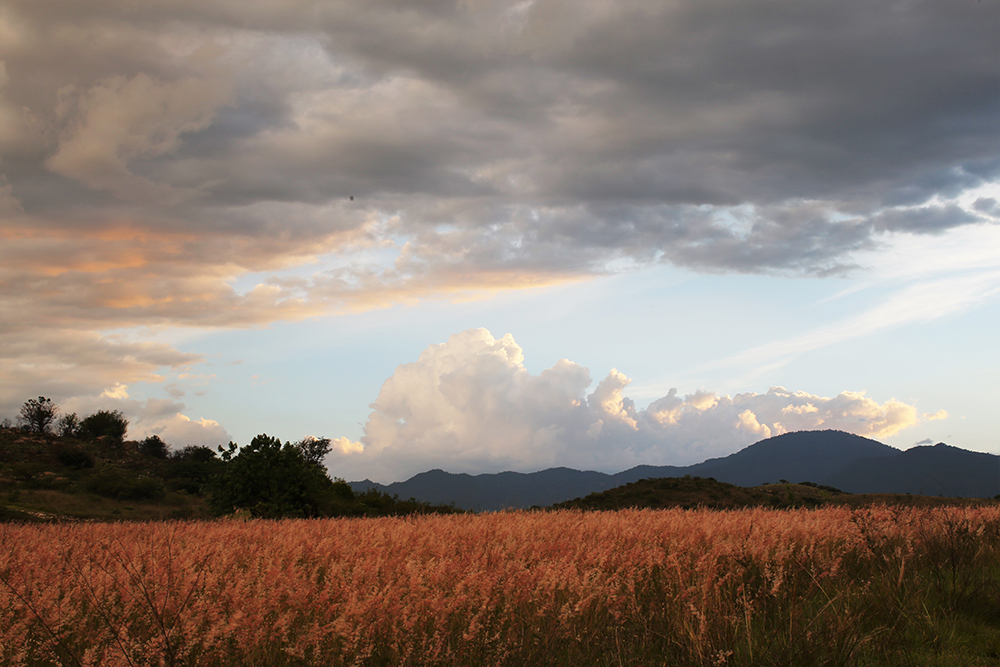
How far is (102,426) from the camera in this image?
10662 cm

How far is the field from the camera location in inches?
228

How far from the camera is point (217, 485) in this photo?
28.6 metres

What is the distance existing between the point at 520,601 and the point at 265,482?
23.9 metres

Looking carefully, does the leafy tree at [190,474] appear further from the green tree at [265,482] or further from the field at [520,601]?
the field at [520,601]

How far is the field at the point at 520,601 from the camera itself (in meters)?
5.79

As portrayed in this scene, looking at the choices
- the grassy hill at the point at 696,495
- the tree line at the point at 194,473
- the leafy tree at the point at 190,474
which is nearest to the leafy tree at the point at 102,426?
the tree line at the point at 194,473

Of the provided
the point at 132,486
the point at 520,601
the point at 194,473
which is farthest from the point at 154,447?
the point at 520,601

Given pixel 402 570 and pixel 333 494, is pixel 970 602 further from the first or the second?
pixel 333 494

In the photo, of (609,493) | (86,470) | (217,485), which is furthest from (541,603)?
(86,470)

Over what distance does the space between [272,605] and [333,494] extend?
98.5 ft

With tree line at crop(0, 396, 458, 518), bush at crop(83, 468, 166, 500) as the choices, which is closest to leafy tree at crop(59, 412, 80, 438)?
tree line at crop(0, 396, 458, 518)

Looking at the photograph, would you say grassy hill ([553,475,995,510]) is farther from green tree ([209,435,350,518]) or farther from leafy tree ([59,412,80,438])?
leafy tree ([59,412,80,438])

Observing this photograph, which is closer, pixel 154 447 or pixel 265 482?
pixel 265 482

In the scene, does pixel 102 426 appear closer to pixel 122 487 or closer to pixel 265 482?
pixel 122 487
